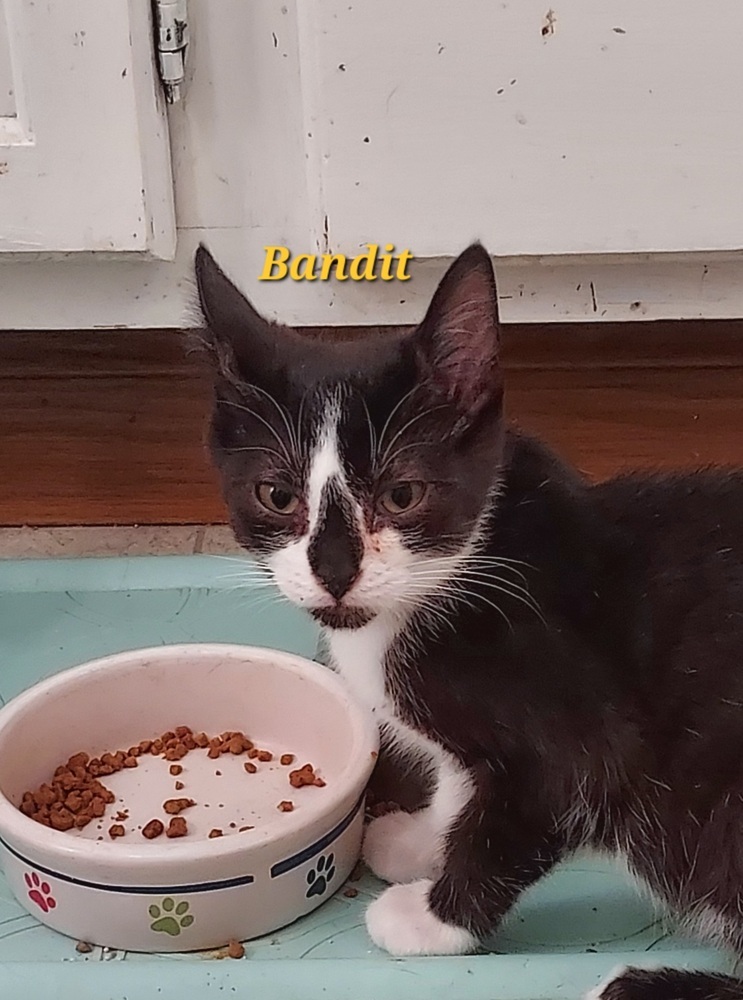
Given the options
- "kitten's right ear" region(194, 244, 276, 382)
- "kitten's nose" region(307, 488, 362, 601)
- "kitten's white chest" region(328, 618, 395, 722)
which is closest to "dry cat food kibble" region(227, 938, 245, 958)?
"kitten's white chest" region(328, 618, 395, 722)

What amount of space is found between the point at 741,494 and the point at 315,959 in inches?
19.4

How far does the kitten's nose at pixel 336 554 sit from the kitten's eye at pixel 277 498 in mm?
43

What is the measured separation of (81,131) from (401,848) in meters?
0.77

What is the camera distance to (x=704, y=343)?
63.0 inches

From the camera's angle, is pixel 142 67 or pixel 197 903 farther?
pixel 142 67

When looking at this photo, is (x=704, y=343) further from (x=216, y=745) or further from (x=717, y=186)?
(x=216, y=745)

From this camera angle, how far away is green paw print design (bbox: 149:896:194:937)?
3.33 feet

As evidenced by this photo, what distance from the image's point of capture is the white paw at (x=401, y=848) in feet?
3.74

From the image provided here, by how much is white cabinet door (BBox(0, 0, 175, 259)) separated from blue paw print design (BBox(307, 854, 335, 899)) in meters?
0.67

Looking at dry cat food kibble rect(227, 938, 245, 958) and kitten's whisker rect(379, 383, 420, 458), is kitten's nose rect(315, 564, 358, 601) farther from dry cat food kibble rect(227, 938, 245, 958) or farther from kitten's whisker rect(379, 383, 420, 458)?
dry cat food kibble rect(227, 938, 245, 958)

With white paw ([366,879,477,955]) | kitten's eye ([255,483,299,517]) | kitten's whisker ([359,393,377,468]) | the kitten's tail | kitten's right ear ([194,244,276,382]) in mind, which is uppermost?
kitten's right ear ([194,244,276,382])

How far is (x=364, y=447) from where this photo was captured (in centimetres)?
93

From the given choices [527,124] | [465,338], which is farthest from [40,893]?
[527,124]

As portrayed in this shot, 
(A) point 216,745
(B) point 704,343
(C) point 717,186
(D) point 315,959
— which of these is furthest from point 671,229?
(D) point 315,959
